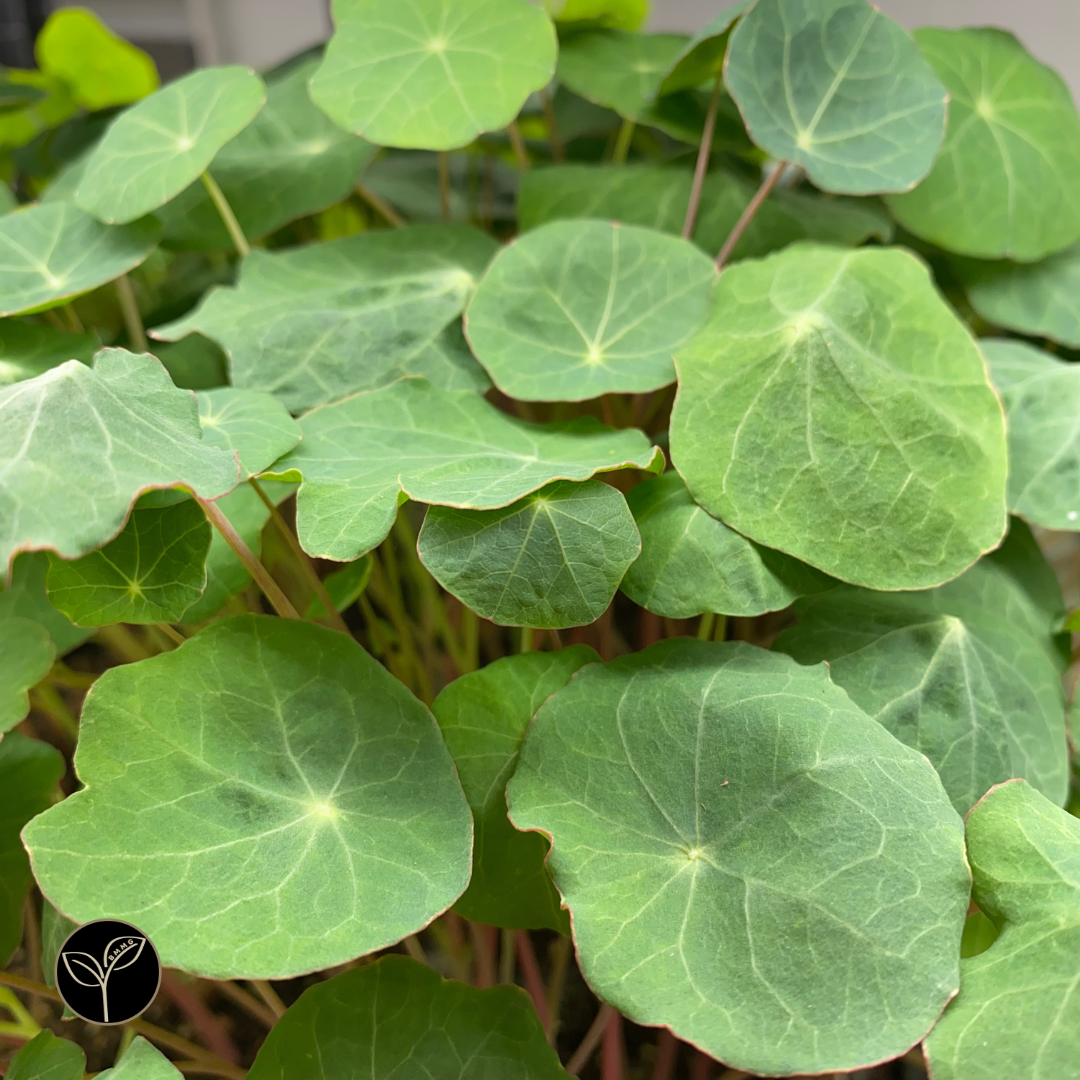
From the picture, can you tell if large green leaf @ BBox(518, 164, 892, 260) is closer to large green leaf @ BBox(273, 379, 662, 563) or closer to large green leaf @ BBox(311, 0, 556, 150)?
large green leaf @ BBox(311, 0, 556, 150)

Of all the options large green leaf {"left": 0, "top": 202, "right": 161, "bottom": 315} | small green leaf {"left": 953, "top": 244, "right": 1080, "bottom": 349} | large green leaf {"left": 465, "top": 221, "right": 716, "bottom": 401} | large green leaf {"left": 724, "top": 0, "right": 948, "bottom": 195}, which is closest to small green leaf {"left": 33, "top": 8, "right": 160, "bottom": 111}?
large green leaf {"left": 0, "top": 202, "right": 161, "bottom": 315}

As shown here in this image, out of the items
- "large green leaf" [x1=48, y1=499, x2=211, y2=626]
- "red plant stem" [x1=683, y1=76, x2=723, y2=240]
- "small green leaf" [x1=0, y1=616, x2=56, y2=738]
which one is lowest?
"small green leaf" [x1=0, y1=616, x2=56, y2=738]

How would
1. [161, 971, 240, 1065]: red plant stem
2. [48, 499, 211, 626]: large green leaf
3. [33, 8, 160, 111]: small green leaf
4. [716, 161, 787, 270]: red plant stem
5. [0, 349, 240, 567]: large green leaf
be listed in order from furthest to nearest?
[33, 8, 160, 111]: small green leaf < [716, 161, 787, 270]: red plant stem < [161, 971, 240, 1065]: red plant stem < [48, 499, 211, 626]: large green leaf < [0, 349, 240, 567]: large green leaf

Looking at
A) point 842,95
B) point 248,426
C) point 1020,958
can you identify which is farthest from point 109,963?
point 842,95

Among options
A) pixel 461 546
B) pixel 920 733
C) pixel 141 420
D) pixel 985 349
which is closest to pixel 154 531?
pixel 141 420

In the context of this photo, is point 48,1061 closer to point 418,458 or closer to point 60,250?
point 418,458

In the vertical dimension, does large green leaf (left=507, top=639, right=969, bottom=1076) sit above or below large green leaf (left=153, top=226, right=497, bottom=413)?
below
